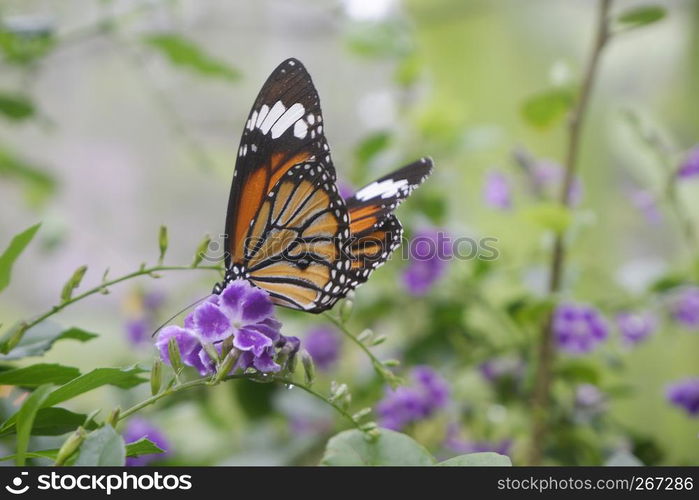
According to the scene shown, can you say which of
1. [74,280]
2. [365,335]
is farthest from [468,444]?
[74,280]

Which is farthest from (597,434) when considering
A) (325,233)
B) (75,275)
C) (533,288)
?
(75,275)

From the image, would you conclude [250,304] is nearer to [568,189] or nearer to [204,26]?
[568,189]

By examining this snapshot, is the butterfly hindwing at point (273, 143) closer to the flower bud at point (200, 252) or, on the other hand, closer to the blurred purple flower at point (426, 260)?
the flower bud at point (200, 252)

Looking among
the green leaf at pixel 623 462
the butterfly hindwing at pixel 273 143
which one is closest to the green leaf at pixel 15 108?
the butterfly hindwing at pixel 273 143

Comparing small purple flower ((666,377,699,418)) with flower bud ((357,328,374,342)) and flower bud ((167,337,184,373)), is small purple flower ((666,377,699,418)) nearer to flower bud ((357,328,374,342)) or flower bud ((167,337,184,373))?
flower bud ((357,328,374,342))

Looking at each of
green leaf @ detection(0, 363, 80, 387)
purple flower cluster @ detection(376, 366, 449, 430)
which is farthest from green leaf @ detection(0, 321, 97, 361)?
purple flower cluster @ detection(376, 366, 449, 430)

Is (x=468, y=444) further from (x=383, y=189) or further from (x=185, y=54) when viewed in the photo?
(x=185, y=54)
